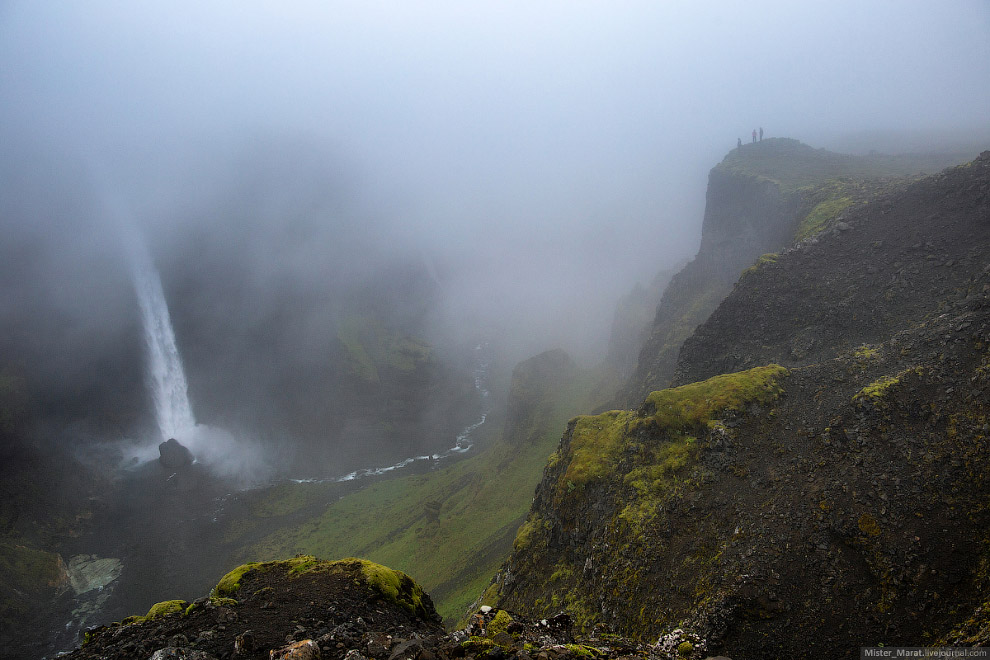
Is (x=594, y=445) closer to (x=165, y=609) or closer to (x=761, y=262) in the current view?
(x=761, y=262)

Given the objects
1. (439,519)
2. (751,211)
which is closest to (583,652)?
(439,519)

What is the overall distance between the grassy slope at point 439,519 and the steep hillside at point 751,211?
24292 millimetres

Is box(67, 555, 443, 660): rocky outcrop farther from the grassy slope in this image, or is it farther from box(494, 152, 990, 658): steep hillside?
the grassy slope

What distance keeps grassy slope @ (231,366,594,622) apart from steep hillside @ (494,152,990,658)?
2617 cm

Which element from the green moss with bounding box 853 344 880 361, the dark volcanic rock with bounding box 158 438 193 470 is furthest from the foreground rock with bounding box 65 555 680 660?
the dark volcanic rock with bounding box 158 438 193 470

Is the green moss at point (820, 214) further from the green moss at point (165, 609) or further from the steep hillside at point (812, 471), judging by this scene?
the green moss at point (165, 609)

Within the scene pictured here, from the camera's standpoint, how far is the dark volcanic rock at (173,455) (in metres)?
93.5

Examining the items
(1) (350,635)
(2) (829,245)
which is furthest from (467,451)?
(1) (350,635)

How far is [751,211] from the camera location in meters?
74.4

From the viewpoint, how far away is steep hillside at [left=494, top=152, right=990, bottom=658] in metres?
16.5

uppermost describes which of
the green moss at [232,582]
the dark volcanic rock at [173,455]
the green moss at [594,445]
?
the green moss at [232,582]

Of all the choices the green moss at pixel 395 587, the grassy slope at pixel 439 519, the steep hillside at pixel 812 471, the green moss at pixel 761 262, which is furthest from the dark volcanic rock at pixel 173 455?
the green moss at pixel 761 262

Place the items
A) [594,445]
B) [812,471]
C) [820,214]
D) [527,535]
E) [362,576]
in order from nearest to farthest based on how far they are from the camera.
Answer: [362,576], [812,471], [527,535], [594,445], [820,214]

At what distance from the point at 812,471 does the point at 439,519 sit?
61.0 meters
